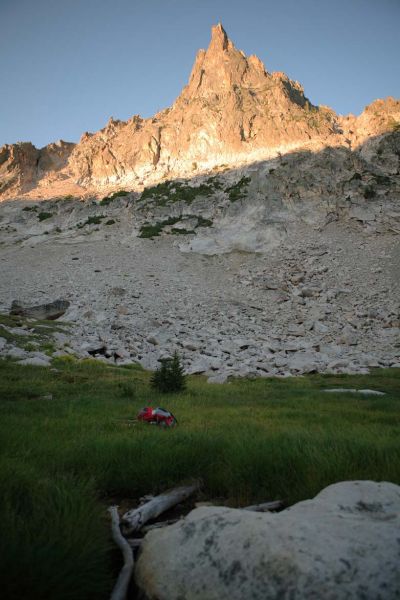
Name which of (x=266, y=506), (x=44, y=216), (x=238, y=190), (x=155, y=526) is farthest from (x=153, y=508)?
(x=44, y=216)

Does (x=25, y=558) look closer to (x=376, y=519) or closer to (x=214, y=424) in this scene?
(x=376, y=519)

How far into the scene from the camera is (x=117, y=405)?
7.63 meters

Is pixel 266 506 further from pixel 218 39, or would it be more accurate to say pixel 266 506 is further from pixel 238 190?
pixel 218 39

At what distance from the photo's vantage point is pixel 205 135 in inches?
2448

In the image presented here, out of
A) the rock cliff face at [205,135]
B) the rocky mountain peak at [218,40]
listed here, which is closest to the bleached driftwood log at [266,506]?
the rock cliff face at [205,135]

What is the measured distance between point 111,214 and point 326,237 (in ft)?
100.0

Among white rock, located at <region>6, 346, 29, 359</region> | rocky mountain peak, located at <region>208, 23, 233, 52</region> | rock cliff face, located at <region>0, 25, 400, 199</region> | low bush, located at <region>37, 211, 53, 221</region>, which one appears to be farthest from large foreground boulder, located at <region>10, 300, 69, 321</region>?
rocky mountain peak, located at <region>208, 23, 233, 52</region>

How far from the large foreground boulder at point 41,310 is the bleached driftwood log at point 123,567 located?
2164 cm

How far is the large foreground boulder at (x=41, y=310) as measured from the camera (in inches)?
875

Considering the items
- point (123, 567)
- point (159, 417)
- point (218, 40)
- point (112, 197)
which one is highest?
point (218, 40)

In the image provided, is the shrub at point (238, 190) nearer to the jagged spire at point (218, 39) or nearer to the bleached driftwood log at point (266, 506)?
the jagged spire at point (218, 39)

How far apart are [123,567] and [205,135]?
221 feet

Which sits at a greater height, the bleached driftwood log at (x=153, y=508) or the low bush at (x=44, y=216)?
the low bush at (x=44, y=216)

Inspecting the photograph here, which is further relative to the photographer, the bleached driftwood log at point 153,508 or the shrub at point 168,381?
the shrub at point 168,381
